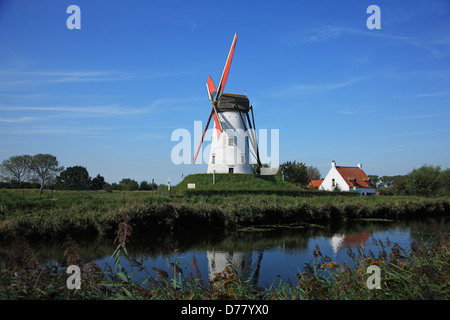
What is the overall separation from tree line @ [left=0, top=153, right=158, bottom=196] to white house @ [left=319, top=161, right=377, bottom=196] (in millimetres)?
21725

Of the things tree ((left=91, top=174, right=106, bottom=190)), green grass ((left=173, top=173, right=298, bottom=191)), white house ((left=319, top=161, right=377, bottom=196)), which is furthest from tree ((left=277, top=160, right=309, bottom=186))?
tree ((left=91, top=174, right=106, bottom=190))

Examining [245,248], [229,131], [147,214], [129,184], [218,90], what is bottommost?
[245,248]

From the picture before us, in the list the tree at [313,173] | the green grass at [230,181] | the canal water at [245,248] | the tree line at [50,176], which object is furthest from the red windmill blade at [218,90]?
the tree at [313,173]

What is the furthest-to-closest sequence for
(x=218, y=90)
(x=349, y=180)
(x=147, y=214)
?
(x=349, y=180) < (x=218, y=90) < (x=147, y=214)

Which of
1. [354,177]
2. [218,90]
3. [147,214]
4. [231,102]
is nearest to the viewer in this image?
[147,214]

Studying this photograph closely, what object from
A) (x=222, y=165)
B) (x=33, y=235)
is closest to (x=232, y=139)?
(x=222, y=165)

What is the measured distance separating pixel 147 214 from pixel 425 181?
36213 mm

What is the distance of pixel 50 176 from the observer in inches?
1604

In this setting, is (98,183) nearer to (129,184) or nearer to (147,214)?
(129,184)

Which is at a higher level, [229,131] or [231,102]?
[231,102]

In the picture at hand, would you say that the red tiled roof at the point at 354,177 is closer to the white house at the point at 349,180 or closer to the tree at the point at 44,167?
the white house at the point at 349,180

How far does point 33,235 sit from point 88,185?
32.1 meters

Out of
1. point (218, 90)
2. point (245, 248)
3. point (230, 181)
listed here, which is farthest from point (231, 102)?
point (245, 248)
